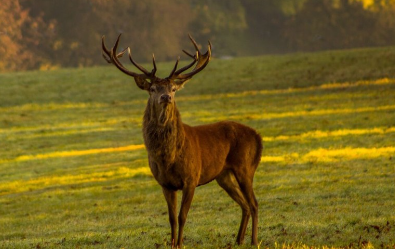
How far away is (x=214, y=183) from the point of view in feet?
82.2

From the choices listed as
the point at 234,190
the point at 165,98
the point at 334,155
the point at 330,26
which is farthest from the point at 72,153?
the point at 330,26

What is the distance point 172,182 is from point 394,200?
293 inches

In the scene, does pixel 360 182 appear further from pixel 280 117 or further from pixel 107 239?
pixel 280 117

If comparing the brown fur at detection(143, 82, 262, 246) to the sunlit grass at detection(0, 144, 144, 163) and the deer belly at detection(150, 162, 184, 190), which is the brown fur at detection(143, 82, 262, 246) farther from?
the sunlit grass at detection(0, 144, 144, 163)

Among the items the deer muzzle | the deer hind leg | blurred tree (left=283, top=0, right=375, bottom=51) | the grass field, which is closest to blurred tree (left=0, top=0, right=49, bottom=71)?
the grass field

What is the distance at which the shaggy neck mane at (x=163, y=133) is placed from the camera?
43.5ft

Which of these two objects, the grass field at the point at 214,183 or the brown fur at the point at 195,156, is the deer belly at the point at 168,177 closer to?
the brown fur at the point at 195,156

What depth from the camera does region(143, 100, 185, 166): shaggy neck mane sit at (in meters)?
13.3

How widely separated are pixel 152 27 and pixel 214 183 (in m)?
69.9

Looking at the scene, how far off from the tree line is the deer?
240 ft

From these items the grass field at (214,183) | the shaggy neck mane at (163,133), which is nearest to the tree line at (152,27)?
the grass field at (214,183)

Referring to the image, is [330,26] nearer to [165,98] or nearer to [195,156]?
[195,156]

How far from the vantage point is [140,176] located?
27.2 meters

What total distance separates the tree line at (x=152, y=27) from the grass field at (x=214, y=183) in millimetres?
24684
